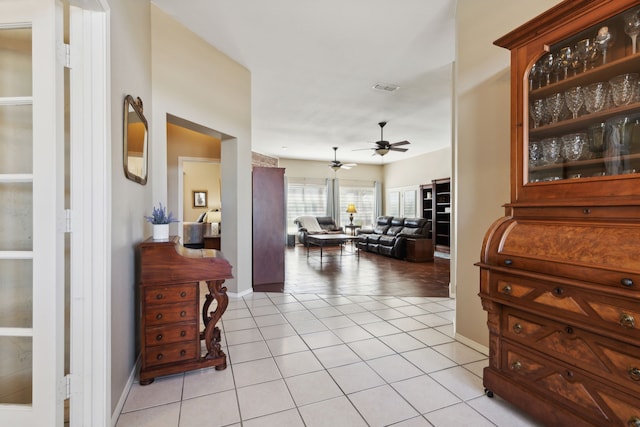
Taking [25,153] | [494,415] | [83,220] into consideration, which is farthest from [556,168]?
[25,153]

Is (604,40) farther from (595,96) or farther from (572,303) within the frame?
(572,303)

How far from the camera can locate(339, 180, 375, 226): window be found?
1051 centimetres

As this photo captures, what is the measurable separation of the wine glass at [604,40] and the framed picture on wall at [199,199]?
29.6 feet

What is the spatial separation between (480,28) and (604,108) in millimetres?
1329

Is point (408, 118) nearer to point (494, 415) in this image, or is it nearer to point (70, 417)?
point (494, 415)

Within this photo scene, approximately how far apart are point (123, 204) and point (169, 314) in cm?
79

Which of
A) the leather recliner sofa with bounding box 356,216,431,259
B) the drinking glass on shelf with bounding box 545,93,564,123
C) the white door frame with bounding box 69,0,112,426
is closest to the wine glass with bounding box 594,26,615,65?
the drinking glass on shelf with bounding box 545,93,564,123

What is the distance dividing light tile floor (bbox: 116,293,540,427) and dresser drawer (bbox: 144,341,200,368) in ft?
0.44

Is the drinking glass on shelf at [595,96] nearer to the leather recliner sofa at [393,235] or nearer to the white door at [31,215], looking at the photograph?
the white door at [31,215]

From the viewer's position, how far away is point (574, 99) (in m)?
1.57

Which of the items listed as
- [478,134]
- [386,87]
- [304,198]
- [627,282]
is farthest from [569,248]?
[304,198]

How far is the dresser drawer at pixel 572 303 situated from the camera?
1.18 m

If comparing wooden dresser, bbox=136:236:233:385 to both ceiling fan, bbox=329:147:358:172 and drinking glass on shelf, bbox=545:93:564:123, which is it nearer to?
drinking glass on shelf, bbox=545:93:564:123

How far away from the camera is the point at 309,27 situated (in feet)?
9.93
